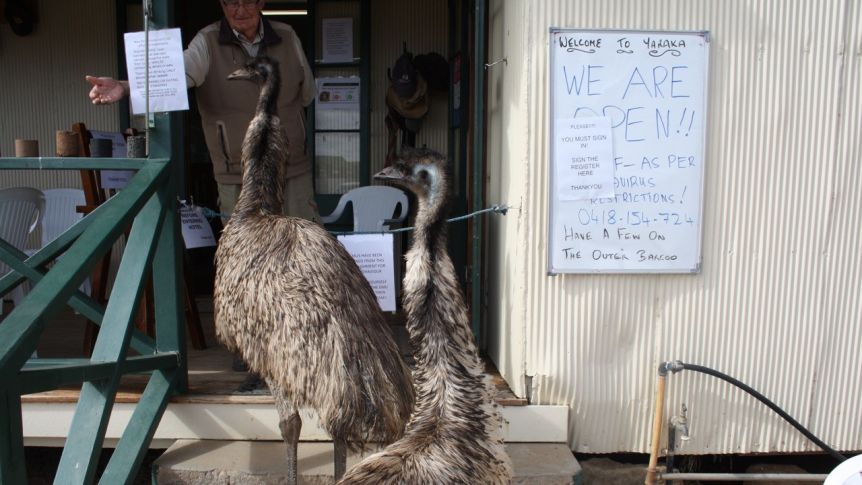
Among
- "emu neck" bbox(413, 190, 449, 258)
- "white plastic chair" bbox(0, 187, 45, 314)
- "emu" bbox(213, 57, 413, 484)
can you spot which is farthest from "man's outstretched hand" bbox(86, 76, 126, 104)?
"emu neck" bbox(413, 190, 449, 258)

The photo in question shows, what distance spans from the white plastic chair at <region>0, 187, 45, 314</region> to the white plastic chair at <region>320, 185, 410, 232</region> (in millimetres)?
2109

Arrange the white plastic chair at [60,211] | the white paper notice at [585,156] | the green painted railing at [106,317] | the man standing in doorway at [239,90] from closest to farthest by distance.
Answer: the green painted railing at [106,317], the white paper notice at [585,156], the man standing in doorway at [239,90], the white plastic chair at [60,211]

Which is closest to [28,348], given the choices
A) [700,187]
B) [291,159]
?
[291,159]

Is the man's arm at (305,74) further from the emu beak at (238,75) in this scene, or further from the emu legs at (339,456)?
the emu legs at (339,456)

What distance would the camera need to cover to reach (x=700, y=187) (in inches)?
135

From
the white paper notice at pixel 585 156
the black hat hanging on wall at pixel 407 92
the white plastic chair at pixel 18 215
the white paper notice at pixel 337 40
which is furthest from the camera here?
the white paper notice at pixel 337 40

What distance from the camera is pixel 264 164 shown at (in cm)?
355

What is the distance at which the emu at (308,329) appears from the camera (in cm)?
277

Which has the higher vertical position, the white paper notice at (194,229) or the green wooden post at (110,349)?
the white paper notice at (194,229)

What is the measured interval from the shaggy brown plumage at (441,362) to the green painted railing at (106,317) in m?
1.17

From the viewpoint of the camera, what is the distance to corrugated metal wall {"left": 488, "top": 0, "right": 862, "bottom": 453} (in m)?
3.40

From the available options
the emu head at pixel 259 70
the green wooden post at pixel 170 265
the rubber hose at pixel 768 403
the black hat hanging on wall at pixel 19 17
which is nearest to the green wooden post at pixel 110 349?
the green wooden post at pixel 170 265

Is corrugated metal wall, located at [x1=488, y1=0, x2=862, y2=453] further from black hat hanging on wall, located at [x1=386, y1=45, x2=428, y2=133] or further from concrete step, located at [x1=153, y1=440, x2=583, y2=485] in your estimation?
black hat hanging on wall, located at [x1=386, y1=45, x2=428, y2=133]

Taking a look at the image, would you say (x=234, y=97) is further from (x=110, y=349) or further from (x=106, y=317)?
(x=110, y=349)
